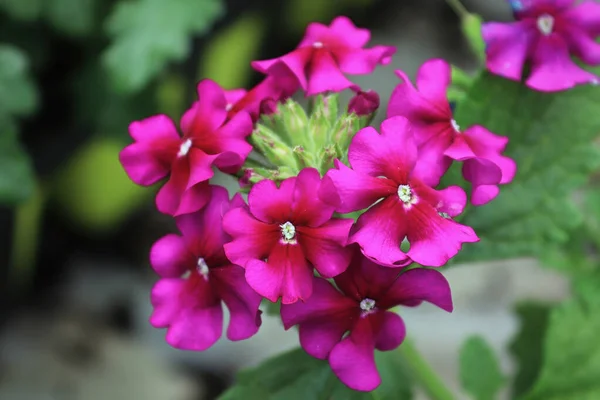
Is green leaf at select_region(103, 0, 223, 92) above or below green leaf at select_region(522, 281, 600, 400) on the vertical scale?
above

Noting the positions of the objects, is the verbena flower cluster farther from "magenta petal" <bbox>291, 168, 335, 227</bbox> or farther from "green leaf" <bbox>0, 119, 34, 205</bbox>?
"green leaf" <bbox>0, 119, 34, 205</bbox>

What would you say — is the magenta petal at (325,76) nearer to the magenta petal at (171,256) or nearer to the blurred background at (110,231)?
the magenta petal at (171,256)

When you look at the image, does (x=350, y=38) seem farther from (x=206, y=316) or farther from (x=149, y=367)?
(x=149, y=367)

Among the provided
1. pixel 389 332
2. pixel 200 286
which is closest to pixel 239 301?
pixel 200 286

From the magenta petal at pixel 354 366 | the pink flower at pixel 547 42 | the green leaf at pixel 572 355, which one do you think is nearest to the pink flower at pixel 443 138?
the pink flower at pixel 547 42

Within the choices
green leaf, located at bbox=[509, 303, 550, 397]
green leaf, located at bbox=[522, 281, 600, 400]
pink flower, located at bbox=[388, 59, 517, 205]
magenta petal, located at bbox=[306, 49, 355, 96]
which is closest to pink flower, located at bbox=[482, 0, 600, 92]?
pink flower, located at bbox=[388, 59, 517, 205]

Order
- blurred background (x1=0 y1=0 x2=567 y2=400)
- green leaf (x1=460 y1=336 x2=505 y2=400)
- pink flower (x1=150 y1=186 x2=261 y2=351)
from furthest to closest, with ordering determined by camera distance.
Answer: blurred background (x1=0 y1=0 x2=567 y2=400) → green leaf (x1=460 y1=336 x2=505 y2=400) → pink flower (x1=150 y1=186 x2=261 y2=351)

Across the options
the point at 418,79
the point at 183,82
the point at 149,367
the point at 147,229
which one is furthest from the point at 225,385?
the point at 418,79
